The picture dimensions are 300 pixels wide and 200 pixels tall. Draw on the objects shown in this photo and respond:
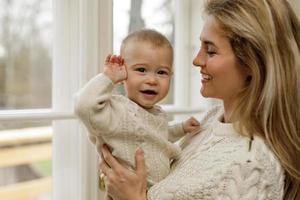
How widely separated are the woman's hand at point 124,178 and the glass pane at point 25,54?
0.49 m

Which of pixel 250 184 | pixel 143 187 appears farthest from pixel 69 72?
pixel 250 184

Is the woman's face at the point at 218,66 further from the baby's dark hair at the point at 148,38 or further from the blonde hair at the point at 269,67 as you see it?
the baby's dark hair at the point at 148,38

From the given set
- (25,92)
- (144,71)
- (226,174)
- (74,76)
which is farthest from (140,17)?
(226,174)

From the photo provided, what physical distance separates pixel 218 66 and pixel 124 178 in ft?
1.46

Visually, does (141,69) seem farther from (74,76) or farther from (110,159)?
(74,76)

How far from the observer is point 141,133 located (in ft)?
4.42

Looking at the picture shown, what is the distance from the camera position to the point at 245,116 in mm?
1320

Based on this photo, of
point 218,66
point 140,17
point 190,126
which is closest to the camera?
point 218,66

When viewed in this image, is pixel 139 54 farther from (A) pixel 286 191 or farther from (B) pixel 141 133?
Result: (A) pixel 286 191

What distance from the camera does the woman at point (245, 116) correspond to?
1243 millimetres

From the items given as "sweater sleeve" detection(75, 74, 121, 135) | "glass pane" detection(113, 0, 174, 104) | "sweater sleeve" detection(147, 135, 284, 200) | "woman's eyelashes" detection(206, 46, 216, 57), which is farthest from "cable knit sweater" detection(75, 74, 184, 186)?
"glass pane" detection(113, 0, 174, 104)

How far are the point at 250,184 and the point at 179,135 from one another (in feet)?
1.53

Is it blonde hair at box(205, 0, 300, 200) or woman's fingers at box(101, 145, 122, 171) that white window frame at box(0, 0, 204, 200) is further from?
blonde hair at box(205, 0, 300, 200)

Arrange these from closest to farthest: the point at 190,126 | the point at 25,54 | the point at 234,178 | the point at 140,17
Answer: the point at 234,178 → the point at 190,126 → the point at 25,54 → the point at 140,17
